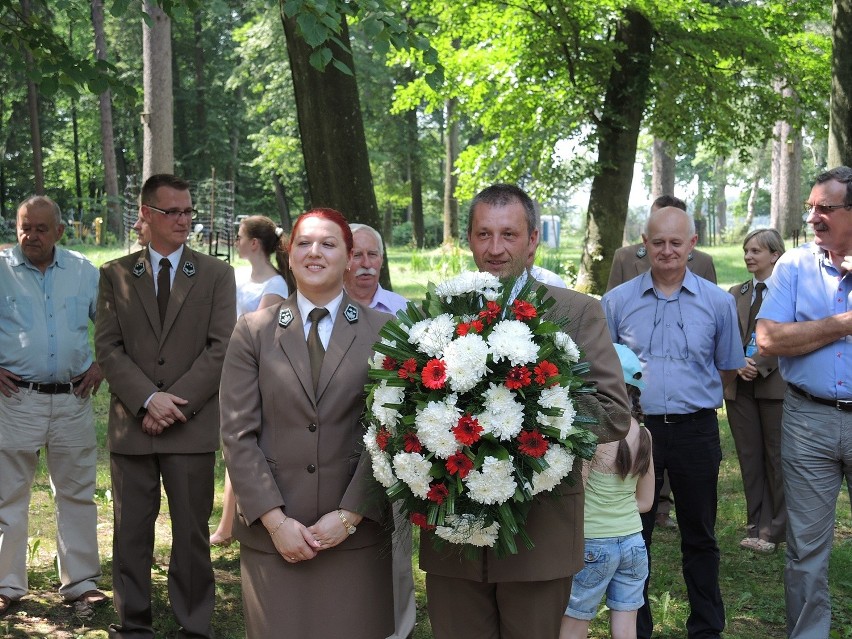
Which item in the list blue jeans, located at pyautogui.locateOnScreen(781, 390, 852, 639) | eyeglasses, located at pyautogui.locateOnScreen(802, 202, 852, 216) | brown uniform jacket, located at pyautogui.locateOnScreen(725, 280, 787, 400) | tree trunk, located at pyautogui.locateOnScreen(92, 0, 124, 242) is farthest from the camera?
tree trunk, located at pyautogui.locateOnScreen(92, 0, 124, 242)

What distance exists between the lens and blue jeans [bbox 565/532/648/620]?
4461 mm

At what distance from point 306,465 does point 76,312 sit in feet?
10.2

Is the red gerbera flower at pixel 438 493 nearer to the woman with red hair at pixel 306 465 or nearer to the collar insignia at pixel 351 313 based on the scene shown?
the woman with red hair at pixel 306 465

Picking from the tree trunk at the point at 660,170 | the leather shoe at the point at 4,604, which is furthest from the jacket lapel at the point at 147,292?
the tree trunk at the point at 660,170

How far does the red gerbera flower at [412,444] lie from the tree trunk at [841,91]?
18.5 ft

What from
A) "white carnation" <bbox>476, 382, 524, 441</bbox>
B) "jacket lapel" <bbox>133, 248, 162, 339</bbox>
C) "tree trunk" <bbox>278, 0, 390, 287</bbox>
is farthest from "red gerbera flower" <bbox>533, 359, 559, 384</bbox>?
"tree trunk" <bbox>278, 0, 390, 287</bbox>

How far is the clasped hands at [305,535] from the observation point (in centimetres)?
388

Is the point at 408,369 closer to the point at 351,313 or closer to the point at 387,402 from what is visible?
the point at 387,402

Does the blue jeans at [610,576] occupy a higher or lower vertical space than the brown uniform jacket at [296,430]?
lower

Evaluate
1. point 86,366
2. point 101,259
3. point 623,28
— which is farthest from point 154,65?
point 101,259

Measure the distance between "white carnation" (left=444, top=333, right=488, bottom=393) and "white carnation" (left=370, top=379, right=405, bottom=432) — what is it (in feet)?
0.79

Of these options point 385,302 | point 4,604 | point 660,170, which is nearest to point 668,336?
point 385,302

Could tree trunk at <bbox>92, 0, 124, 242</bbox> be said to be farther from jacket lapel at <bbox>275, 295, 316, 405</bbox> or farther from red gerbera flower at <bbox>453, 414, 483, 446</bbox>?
red gerbera flower at <bbox>453, 414, 483, 446</bbox>

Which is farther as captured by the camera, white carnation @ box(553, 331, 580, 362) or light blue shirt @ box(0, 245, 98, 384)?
light blue shirt @ box(0, 245, 98, 384)
